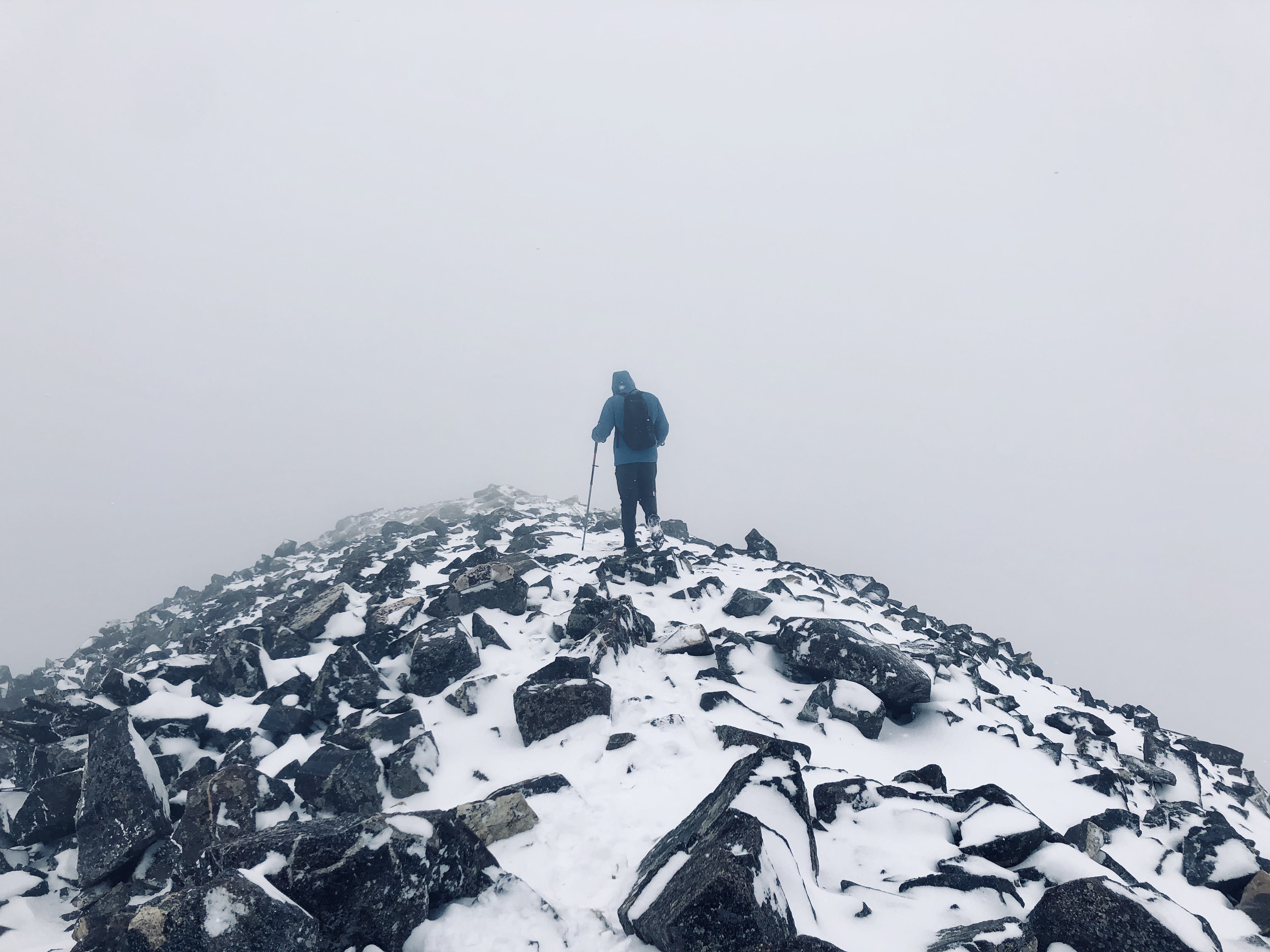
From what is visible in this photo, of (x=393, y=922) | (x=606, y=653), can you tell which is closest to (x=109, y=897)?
(x=393, y=922)

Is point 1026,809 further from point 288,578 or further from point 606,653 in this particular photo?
point 288,578

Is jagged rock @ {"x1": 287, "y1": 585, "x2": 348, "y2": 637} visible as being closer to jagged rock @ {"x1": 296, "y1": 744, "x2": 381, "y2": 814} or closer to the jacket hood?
jagged rock @ {"x1": 296, "y1": 744, "x2": 381, "y2": 814}

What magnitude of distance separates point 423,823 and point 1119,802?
6871 mm

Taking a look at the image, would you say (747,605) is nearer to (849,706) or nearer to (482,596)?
(849,706)

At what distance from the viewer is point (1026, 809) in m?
4.77

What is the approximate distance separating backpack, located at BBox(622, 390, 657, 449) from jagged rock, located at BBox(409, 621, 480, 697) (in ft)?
17.5

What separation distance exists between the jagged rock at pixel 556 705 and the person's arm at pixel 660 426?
20.4ft

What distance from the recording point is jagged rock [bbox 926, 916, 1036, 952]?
131 inches

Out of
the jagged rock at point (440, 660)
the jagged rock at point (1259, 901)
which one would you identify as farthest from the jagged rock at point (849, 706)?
the jagged rock at point (440, 660)

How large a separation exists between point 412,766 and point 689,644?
152 inches

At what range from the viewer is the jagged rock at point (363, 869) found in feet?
11.9

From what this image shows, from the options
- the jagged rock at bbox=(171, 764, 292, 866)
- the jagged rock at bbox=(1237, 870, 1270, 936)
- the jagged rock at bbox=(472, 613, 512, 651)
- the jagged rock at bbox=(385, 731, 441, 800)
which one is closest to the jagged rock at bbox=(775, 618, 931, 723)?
the jagged rock at bbox=(1237, 870, 1270, 936)

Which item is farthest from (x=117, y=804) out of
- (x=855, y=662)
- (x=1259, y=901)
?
(x=1259, y=901)

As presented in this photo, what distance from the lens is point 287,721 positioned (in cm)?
684
